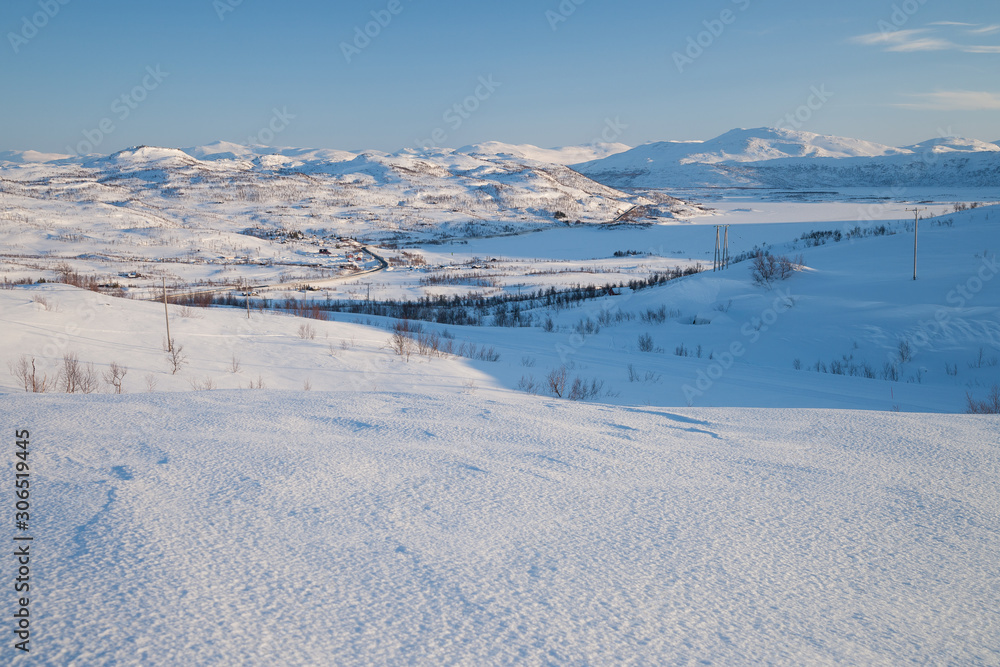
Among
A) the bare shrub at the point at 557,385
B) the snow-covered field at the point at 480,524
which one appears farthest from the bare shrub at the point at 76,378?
the bare shrub at the point at 557,385

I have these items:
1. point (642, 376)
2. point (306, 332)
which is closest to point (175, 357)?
point (306, 332)

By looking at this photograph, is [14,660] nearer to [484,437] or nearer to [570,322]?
[484,437]

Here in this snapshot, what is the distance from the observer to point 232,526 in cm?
271

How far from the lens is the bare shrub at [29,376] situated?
24.5 feet

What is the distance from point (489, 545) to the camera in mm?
2652

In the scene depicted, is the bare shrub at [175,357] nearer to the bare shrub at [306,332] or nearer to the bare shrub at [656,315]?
the bare shrub at [306,332]

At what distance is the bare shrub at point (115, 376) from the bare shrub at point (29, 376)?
2.47 feet

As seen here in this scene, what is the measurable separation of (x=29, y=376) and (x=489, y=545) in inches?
347

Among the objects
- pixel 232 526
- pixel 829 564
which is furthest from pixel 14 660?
pixel 829 564

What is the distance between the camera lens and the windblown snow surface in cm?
204

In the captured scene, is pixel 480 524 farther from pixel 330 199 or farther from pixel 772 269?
pixel 330 199

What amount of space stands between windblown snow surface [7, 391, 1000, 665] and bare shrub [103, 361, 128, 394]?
4.48 metres

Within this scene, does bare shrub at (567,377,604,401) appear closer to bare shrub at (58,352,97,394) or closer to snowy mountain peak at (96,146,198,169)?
bare shrub at (58,352,97,394)

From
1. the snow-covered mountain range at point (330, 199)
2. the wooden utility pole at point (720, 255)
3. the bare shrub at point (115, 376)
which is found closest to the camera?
the bare shrub at point (115, 376)
